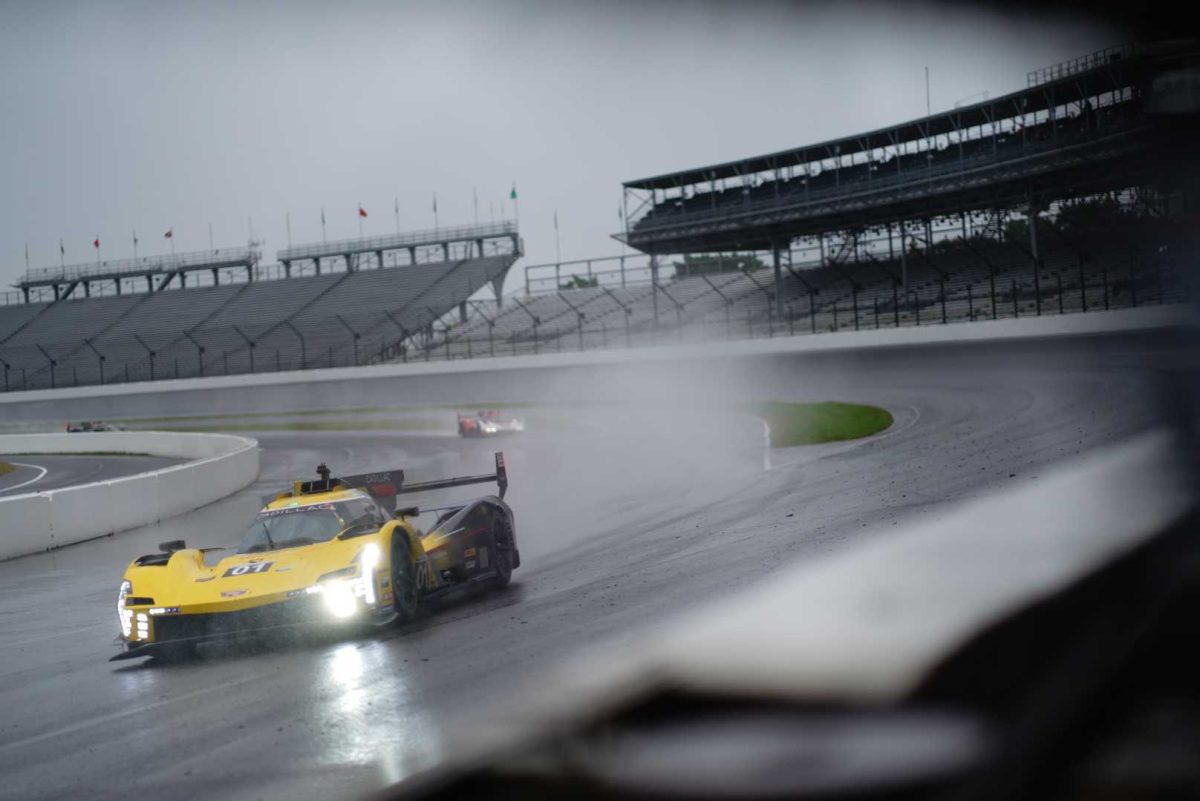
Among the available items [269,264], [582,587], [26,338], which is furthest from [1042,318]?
[269,264]

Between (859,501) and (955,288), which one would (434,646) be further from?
(955,288)

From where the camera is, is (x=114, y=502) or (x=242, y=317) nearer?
(x=114, y=502)

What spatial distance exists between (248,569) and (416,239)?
53392 mm

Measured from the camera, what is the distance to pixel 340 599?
7379 mm

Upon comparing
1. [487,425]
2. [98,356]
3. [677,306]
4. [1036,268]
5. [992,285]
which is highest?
[98,356]

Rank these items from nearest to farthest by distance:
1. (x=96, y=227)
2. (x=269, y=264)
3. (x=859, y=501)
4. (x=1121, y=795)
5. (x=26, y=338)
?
(x=1121, y=795) → (x=859, y=501) → (x=96, y=227) → (x=26, y=338) → (x=269, y=264)

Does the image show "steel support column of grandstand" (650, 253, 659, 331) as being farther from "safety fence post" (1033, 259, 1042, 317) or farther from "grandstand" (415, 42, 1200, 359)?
"safety fence post" (1033, 259, 1042, 317)

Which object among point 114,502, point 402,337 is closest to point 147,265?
point 402,337

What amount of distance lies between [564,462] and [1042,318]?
12089 mm

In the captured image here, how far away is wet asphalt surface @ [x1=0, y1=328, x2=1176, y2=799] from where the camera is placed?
4.80 m

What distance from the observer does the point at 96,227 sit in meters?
12.4

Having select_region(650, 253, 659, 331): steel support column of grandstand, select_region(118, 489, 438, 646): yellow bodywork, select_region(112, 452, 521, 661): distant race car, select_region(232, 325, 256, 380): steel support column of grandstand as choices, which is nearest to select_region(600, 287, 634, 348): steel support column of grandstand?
select_region(650, 253, 659, 331): steel support column of grandstand

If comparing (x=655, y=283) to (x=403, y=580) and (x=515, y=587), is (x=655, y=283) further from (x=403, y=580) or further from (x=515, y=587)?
(x=403, y=580)

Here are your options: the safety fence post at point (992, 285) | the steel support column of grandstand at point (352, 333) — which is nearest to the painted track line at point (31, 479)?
the steel support column of grandstand at point (352, 333)
